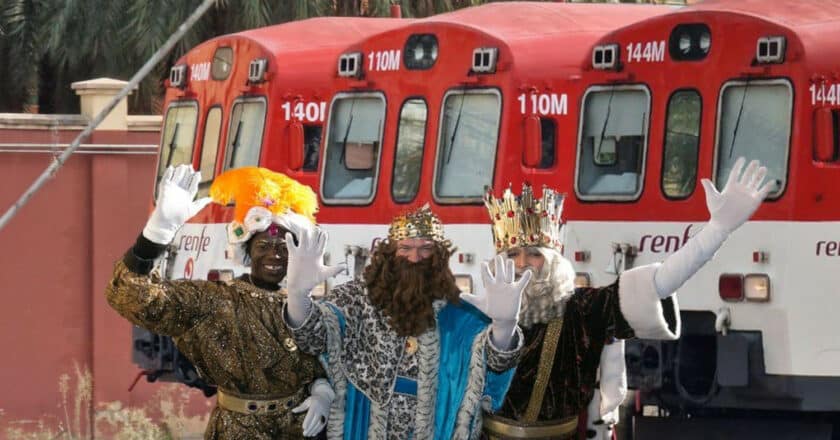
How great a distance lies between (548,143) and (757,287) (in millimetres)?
1939

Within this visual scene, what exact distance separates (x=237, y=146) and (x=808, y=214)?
4870mm

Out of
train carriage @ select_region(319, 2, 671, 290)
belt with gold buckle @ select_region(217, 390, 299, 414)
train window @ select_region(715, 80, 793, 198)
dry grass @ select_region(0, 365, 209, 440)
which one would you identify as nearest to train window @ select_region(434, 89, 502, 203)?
train carriage @ select_region(319, 2, 671, 290)

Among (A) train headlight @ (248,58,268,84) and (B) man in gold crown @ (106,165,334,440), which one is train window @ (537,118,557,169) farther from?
(B) man in gold crown @ (106,165,334,440)

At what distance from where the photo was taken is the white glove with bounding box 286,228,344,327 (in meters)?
8.48

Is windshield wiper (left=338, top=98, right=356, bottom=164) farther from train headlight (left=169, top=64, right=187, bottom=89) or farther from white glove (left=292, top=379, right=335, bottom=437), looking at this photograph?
white glove (left=292, top=379, right=335, bottom=437)

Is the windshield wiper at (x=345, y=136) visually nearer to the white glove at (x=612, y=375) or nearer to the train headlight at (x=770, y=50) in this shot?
the train headlight at (x=770, y=50)

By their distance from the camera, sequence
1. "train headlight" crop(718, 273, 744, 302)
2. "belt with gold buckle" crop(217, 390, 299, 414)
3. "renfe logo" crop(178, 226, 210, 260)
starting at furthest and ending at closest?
"renfe logo" crop(178, 226, 210, 260), "train headlight" crop(718, 273, 744, 302), "belt with gold buckle" crop(217, 390, 299, 414)

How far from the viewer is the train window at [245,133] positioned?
1563 cm

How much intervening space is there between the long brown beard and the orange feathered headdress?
31.1 inches

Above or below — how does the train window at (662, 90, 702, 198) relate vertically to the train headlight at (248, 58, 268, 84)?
below

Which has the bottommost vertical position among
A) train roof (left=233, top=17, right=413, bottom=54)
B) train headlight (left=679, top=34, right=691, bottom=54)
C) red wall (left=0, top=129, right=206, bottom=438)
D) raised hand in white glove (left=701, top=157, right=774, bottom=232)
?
red wall (left=0, top=129, right=206, bottom=438)

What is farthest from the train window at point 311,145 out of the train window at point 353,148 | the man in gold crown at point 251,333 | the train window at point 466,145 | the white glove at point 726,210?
the white glove at point 726,210

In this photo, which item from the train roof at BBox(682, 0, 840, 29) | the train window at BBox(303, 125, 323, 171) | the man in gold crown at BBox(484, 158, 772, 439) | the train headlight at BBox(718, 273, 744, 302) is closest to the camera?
the man in gold crown at BBox(484, 158, 772, 439)

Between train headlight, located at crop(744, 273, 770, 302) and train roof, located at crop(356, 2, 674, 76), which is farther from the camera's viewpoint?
train roof, located at crop(356, 2, 674, 76)
